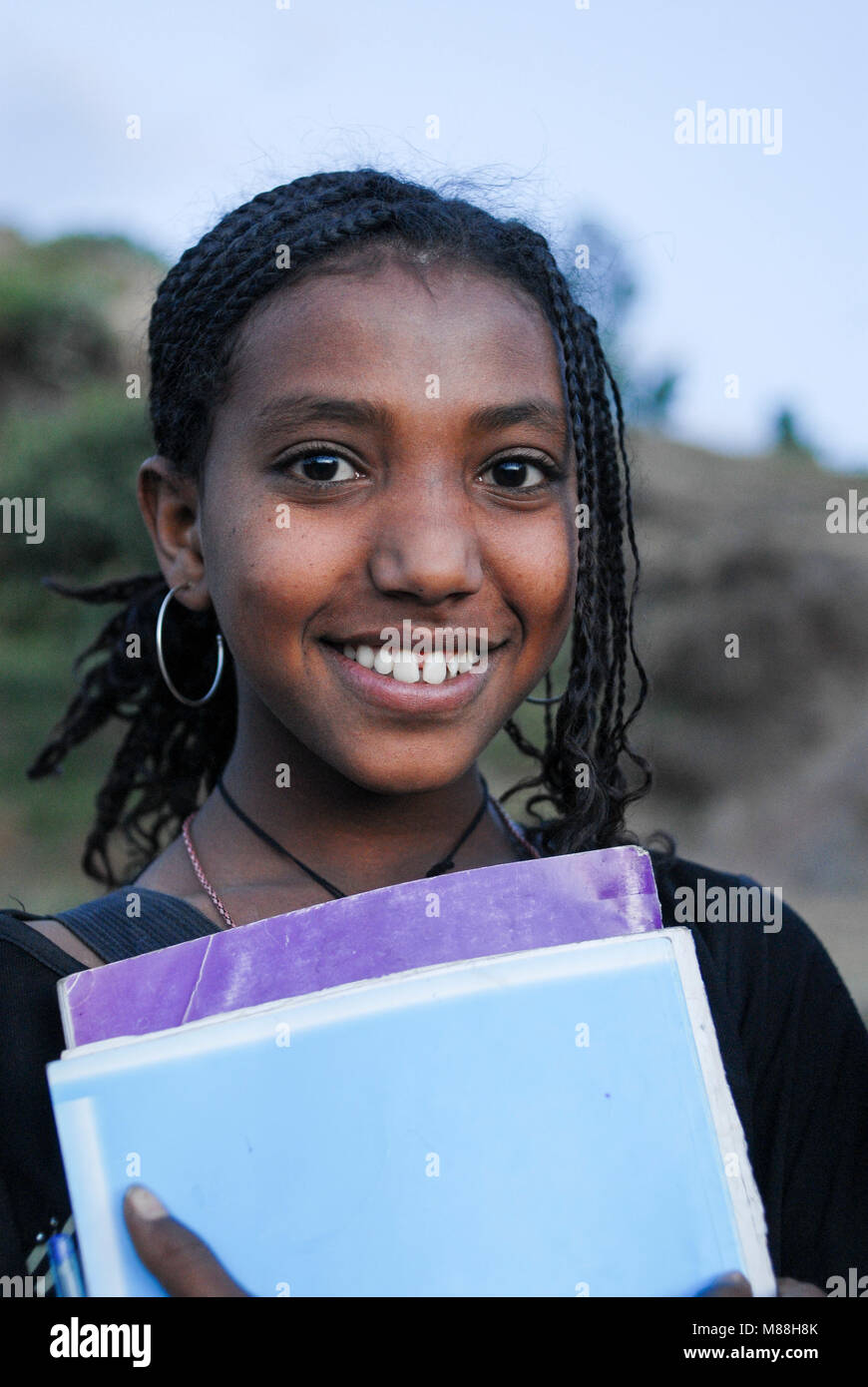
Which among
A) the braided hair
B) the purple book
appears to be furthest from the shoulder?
the braided hair

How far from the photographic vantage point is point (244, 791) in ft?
5.45

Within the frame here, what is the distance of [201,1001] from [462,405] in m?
0.67

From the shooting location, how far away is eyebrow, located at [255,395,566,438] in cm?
140

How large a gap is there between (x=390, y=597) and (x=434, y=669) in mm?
97

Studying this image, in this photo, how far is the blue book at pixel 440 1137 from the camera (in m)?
1.13

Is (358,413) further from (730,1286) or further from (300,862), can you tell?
(730,1286)

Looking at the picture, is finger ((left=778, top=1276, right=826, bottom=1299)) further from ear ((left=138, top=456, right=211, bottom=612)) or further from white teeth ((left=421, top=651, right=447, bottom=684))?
ear ((left=138, top=456, right=211, bottom=612))

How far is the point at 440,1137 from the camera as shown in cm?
114

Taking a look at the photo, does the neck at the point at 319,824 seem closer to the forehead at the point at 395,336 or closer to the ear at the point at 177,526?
the ear at the point at 177,526

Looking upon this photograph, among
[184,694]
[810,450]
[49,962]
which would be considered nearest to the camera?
[49,962]

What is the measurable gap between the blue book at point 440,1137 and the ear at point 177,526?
0.66 m

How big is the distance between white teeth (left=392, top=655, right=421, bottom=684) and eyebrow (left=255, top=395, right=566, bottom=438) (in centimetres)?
25
